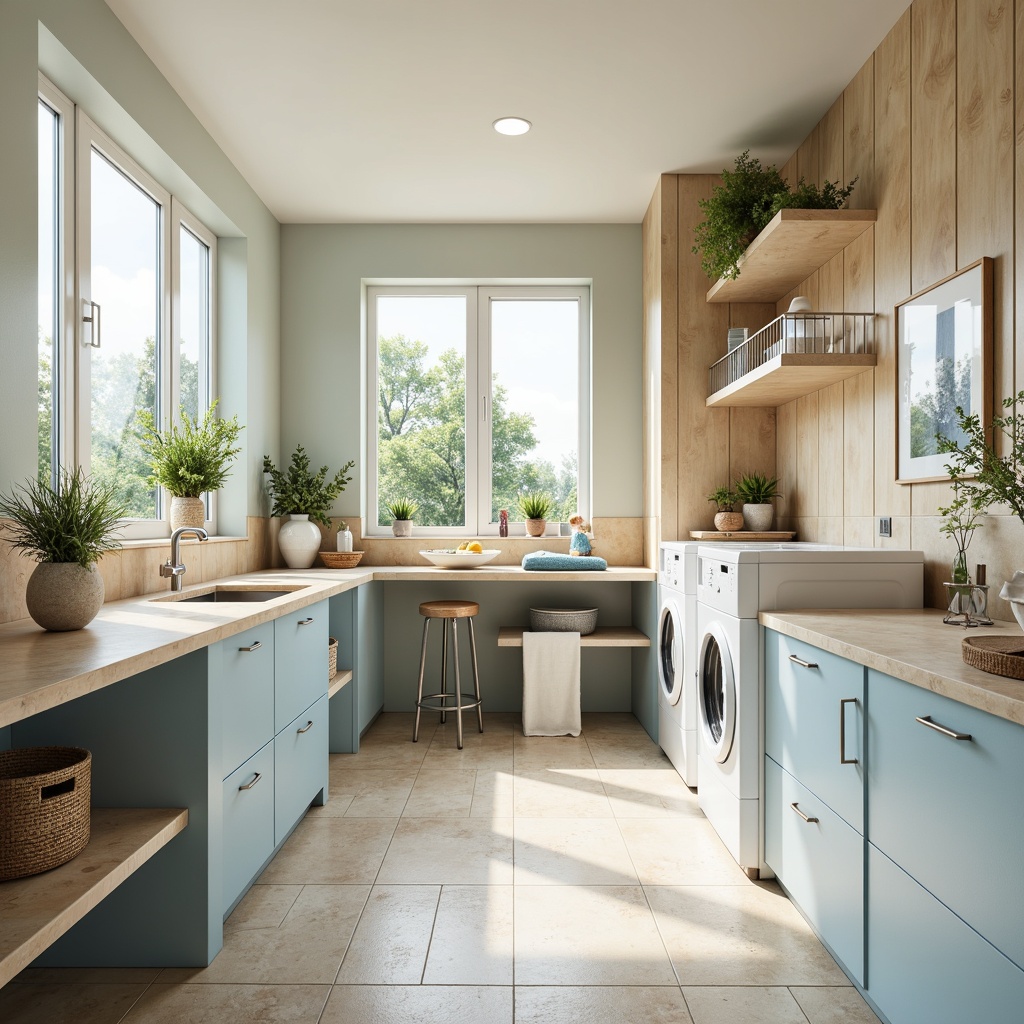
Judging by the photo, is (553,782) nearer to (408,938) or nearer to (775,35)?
(408,938)

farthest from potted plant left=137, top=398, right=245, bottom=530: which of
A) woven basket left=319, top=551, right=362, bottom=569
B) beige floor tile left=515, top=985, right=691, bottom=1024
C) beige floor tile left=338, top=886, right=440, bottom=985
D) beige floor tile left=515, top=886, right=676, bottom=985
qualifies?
beige floor tile left=515, top=985, right=691, bottom=1024

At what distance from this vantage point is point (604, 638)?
3.99 metres

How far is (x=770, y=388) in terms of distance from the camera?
10.7 feet

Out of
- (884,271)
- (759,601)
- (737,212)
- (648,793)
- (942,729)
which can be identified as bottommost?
(648,793)

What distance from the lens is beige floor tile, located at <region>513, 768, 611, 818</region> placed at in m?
2.91

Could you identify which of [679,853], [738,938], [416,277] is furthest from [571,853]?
[416,277]

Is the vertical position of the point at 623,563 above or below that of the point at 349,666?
above

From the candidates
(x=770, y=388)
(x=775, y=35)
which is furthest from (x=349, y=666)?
(x=775, y=35)

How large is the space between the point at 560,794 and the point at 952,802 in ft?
6.48

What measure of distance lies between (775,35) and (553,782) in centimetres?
289

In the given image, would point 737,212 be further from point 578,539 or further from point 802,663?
point 802,663

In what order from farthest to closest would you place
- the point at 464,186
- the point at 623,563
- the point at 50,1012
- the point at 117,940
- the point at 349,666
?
the point at 623,563, the point at 464,186, the point at 349,666, the point at 117,940, the point at 50,1012

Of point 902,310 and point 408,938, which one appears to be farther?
point 902,310

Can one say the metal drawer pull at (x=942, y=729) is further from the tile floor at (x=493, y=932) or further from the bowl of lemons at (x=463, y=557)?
the bowl of lemons at (x=463, y=557)
